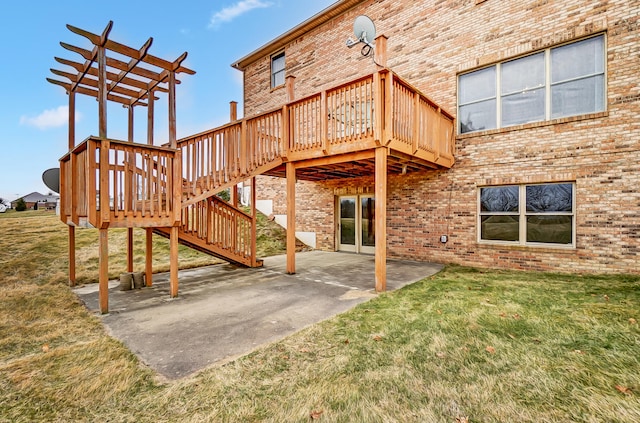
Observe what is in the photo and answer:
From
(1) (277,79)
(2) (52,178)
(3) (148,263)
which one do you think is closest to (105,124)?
(3) (148,263)

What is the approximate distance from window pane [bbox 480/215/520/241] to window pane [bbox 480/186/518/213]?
22cm

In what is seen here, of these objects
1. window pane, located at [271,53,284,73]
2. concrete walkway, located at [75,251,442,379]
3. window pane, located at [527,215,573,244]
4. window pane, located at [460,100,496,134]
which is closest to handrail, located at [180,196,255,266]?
concrete walkway, located at [75,251,442,379]

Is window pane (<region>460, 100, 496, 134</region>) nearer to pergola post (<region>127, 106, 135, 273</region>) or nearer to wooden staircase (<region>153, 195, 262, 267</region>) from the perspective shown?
wooden staircase (<region>153, 195, 262, 267</region>)

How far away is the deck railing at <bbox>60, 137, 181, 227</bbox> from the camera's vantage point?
4691 mm

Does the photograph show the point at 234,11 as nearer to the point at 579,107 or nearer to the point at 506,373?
the point at 579,107

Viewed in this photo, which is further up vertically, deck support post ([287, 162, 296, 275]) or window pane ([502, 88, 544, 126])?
window pane ([502, 88, 544, 126])

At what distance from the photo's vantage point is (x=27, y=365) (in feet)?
Result: 9.51

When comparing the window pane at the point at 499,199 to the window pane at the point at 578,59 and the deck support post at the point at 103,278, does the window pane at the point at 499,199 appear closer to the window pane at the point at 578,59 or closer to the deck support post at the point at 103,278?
the window pane at the point at 578,59

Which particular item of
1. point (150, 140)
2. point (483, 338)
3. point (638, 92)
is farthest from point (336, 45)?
point (483, 338)

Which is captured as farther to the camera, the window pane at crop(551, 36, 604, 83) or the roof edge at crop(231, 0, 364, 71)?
the roof edge at crop(231, 0, 364, 71)

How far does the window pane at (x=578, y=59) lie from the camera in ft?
21.7

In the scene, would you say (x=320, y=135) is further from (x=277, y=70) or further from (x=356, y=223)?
(x=277, y=70)

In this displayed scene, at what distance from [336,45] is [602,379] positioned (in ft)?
38.3

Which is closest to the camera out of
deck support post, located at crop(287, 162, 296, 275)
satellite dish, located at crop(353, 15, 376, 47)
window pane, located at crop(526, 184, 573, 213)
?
window pane, located at crop(526, 184, 573, 213)
